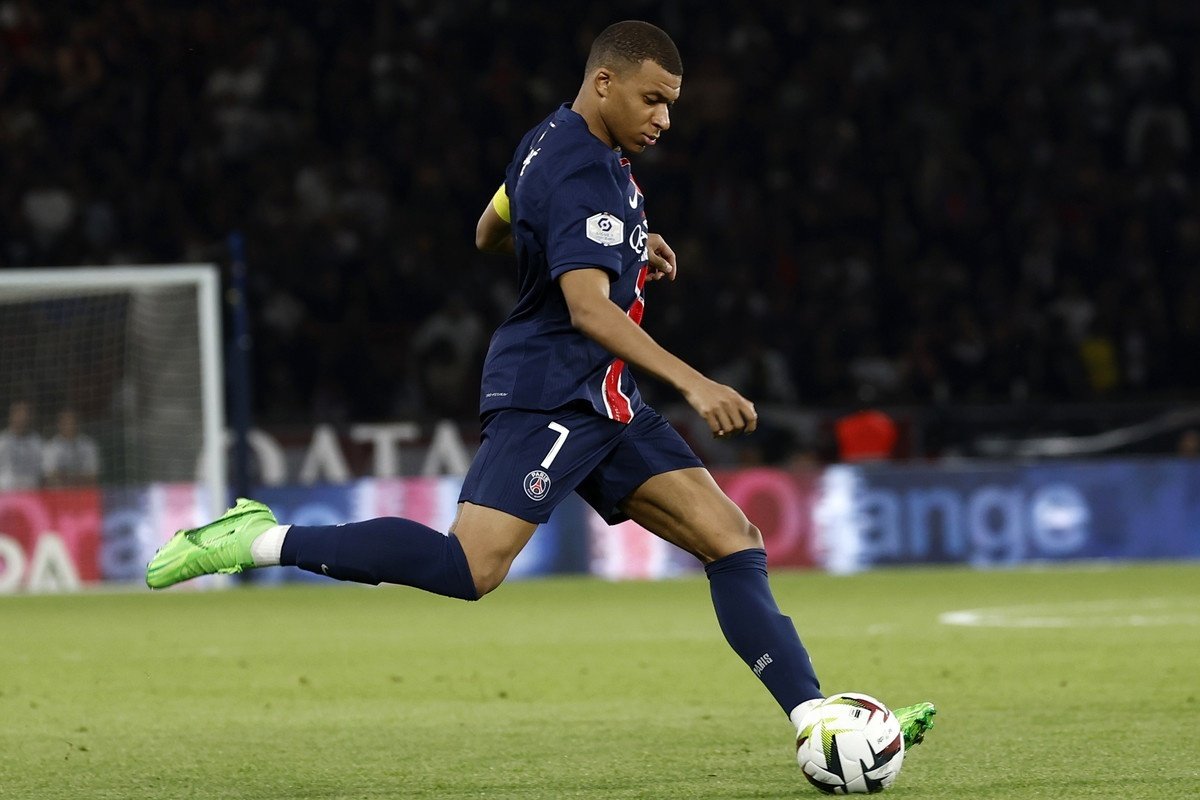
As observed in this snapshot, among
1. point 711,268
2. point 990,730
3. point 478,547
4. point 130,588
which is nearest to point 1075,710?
point 990,730

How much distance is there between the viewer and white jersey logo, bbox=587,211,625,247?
4602 mm

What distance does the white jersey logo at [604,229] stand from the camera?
4.60 metres

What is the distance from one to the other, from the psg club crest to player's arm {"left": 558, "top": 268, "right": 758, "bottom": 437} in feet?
1.20

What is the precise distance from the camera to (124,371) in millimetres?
14305

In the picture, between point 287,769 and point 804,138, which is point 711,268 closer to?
point 804,138

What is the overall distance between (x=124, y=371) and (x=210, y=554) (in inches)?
389

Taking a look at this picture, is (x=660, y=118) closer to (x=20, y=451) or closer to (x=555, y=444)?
(x=555, y=444)

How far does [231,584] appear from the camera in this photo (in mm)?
14656

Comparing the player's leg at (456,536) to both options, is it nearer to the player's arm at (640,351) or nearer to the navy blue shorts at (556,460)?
the navy blue shorts at (556,460)

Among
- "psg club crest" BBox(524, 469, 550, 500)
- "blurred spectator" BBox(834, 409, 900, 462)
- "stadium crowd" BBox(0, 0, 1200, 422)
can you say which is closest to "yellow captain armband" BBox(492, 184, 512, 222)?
"psg club crest" BBox(524, 469, 550, 500)

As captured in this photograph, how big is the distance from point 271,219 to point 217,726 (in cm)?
1158

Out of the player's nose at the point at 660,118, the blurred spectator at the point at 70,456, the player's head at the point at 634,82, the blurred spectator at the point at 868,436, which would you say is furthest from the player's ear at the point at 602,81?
the blurred spectator at the point at 868,436

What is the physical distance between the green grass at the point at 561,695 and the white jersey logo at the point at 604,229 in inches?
51.8

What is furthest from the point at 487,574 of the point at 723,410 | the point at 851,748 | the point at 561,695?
the point at 561,695
